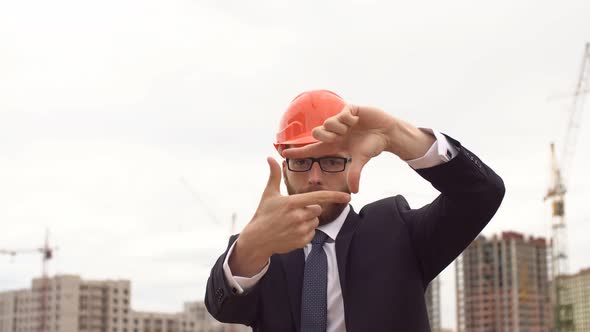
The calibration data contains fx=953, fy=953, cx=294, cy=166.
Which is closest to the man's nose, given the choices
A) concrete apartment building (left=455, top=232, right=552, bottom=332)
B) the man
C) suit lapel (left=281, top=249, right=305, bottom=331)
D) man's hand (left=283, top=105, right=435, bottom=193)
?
the man

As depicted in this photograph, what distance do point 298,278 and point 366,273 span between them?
0.55 meters

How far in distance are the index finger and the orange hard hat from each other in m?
1.46

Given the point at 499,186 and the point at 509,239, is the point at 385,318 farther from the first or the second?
the point at 509,239

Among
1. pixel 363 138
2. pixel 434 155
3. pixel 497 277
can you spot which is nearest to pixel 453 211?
pixel 434 155

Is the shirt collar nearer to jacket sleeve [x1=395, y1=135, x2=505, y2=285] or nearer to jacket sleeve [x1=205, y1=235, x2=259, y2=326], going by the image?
jacket sleeve [x1=395, y1=135, x2=505, y2=285]

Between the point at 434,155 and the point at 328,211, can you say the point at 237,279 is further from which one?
the point at 434,155

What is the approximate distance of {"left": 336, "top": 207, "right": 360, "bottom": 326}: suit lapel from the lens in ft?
24.5

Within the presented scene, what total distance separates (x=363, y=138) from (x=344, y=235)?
54.6 inches

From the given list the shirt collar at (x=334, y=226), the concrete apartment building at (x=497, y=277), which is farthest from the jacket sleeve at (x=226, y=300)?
the concrete apartment building at (x=497, y=277)

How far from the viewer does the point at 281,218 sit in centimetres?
656

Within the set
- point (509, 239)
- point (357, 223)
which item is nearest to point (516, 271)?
point (509, 239)

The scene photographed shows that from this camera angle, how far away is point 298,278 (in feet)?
25.2

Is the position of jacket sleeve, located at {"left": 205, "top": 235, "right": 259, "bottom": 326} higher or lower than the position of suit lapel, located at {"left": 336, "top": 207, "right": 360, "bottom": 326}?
lower

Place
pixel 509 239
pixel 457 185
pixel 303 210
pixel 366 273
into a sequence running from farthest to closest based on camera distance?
pixel 509 239 < pixel 366 273 < pixel 457 185 < pixel 303 210
